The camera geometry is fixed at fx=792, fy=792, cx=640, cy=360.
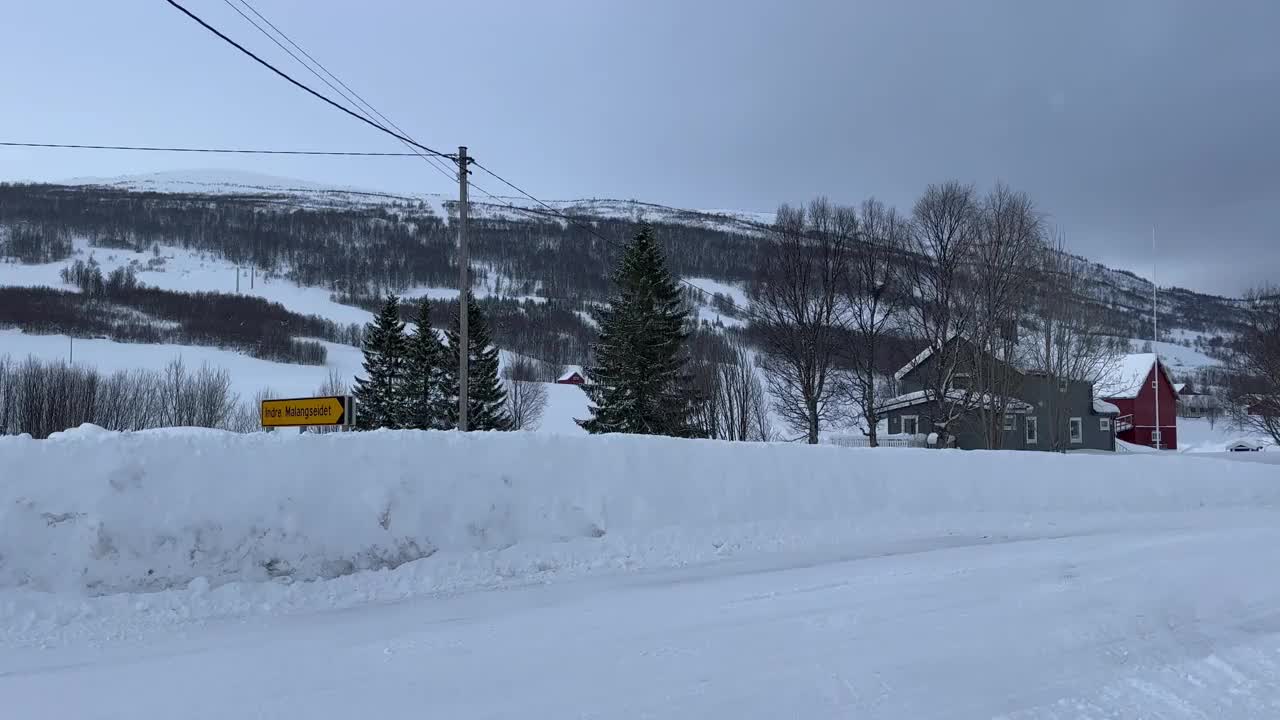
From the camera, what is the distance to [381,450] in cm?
A: 950

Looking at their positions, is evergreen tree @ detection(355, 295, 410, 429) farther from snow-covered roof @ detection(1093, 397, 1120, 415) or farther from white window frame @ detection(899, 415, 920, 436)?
snow-covered roof @ detection(1093, 397, 1120, 415)

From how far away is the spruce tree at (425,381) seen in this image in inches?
1629

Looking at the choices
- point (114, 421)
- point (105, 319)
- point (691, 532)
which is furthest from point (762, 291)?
point (105, 319)

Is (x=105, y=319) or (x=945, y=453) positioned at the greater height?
(x=105, y=319)

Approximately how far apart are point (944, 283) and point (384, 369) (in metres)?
28.7

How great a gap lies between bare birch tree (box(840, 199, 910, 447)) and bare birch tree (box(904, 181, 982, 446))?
54 centimetres

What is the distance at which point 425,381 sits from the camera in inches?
1645

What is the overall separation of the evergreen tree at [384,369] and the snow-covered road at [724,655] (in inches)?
1403

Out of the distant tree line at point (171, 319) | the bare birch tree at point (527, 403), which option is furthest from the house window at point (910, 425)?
the distant tree line at point (171, 319)

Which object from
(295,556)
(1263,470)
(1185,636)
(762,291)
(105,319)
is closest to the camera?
(1185,636)

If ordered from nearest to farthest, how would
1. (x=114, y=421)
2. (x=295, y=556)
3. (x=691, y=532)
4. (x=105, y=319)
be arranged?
(x=295, y=556) < (x=691, y=532) < (x=114, y=421) < (x=105, y=319)

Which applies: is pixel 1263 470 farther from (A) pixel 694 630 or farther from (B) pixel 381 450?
(B) pixel 381 450

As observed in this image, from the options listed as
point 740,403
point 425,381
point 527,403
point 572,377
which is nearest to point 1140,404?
point 740,403

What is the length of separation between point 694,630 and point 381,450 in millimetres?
4769
